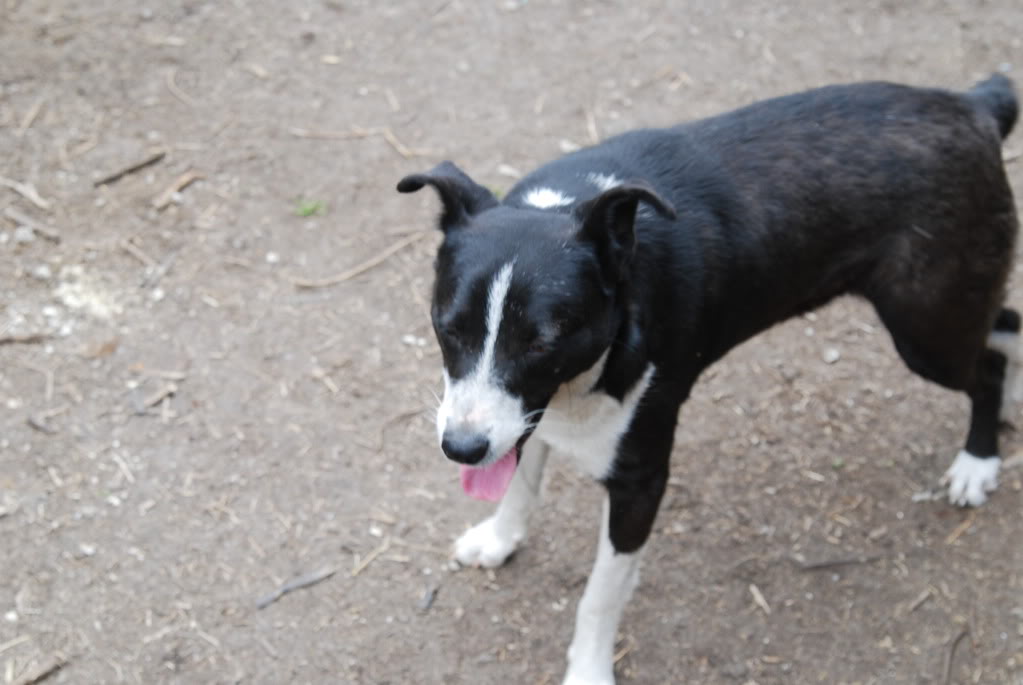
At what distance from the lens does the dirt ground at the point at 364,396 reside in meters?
4.11

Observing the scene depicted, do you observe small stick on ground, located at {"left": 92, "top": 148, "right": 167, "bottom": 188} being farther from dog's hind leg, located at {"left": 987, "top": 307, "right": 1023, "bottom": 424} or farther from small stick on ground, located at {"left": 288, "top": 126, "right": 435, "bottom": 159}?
dog's hind leg, located at {"left": 987, "top": 307, "right": 1023, "bottom": 424}

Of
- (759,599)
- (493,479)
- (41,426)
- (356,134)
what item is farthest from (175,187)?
(759,599)

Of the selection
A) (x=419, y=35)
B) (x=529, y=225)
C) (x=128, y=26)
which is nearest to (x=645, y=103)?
(x=419, y=35)

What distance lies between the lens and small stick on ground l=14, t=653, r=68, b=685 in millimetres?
3838

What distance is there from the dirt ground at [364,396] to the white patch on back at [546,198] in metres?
1.53

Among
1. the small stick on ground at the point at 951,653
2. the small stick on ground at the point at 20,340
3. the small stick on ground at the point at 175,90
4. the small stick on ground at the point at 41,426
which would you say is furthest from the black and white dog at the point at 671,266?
the small stick on ground at the point at 175,90

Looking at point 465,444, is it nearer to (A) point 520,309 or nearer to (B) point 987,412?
(A) point 520,309

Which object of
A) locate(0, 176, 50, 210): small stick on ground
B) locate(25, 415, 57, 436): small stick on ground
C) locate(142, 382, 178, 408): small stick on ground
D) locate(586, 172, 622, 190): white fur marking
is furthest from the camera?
locate(0, 176, 50, 210): small stick on ground

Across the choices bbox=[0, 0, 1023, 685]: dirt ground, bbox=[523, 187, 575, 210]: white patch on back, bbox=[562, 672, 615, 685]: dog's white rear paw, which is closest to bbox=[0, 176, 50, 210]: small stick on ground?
bbox=[0, 0, 1023, 685]: dirt ground

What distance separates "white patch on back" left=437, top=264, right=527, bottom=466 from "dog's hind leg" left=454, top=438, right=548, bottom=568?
1.11m

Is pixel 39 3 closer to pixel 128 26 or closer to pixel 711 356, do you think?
pixel 128 26

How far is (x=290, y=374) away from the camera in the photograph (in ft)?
16.4

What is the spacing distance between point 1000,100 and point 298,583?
3.03 metres

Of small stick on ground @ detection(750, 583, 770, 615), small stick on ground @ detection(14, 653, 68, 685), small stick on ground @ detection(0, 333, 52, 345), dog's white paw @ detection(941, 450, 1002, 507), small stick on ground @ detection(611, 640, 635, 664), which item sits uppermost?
dog's white paw @ detection(941, 450, 1002, 507)
